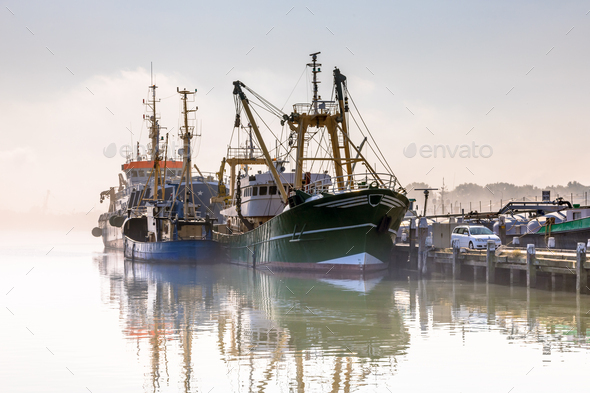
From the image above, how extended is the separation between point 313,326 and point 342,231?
51.4 feet

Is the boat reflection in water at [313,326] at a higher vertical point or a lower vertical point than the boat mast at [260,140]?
lower

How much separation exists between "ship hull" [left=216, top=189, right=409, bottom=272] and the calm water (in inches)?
178

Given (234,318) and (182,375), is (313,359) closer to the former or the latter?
(182,375)

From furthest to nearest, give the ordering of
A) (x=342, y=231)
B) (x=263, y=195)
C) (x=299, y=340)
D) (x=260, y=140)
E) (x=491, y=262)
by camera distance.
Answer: (x=263, y=195), (x=260, y=140), (x=342, y=231), (x=491, y=262), (x=299, y=340)

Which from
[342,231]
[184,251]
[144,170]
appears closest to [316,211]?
[342,231]

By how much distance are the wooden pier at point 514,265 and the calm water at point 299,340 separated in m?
0.87

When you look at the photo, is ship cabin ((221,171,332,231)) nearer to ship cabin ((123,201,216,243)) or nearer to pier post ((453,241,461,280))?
ship cabin ((123,201,216,243))

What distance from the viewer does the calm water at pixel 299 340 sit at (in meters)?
13.0

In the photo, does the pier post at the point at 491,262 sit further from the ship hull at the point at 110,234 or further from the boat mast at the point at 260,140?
the ship hull at the point at 110,234

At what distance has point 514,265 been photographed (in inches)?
1080

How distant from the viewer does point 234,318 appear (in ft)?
69.9

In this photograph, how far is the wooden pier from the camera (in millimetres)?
24078

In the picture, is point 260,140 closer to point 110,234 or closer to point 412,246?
point 412,246

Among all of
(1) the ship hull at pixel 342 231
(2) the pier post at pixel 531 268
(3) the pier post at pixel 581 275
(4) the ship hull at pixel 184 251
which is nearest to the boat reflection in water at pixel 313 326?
(2) the pier post at pixel 531 268
